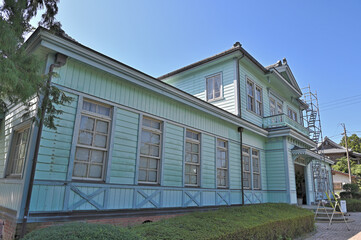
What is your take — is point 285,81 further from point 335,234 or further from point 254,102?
point 335,234

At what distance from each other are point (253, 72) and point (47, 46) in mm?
10515

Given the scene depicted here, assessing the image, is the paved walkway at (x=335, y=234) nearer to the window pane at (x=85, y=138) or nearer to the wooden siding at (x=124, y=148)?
the wooden siding at (x=124, y=148)

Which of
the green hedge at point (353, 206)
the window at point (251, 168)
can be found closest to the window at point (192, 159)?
the window at point (251, 168)

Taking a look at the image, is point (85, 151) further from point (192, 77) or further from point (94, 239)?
point (192, 77)

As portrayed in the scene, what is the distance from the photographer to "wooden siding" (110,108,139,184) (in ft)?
20.9

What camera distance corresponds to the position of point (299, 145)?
46.2ft

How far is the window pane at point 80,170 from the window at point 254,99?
8.81 metres

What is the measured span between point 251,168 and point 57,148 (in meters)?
8.68

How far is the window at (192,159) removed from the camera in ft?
28.1

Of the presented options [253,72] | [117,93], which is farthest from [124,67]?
[253,72]

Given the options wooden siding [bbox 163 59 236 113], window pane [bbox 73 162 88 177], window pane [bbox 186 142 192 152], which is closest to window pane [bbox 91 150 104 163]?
window pane [bbox 73 162 88 177]

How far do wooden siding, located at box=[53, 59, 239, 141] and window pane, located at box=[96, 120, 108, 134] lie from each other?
0.62 metres

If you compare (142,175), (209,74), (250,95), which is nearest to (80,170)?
(142,175)

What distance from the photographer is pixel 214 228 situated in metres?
5.07
